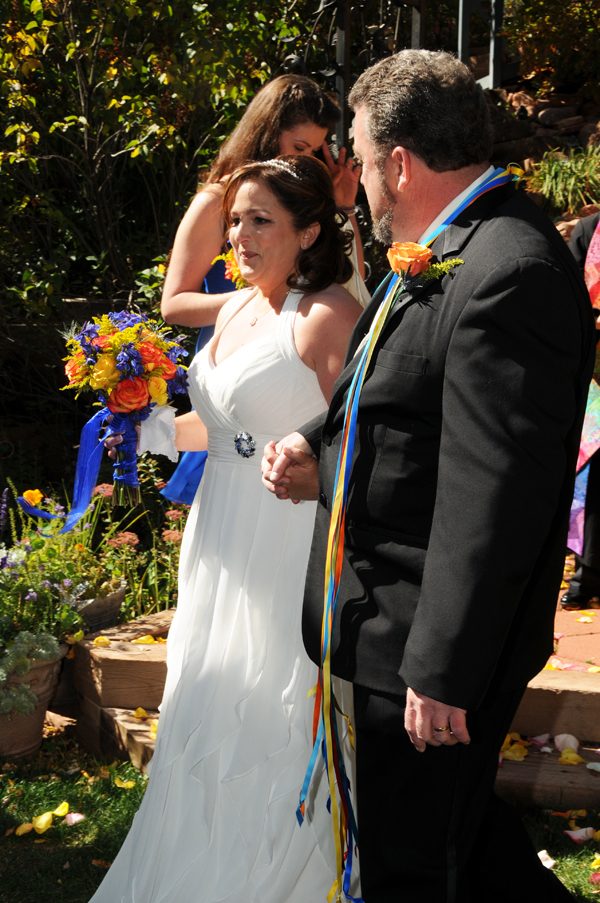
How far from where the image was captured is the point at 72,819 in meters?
3.00

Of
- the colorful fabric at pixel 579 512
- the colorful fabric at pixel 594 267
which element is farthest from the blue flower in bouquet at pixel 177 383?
the colorful fabric at pixel 579 512

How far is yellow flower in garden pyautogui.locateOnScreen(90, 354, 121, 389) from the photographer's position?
2.40 m

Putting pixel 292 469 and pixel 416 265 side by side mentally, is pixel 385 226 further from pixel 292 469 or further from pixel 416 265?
pixel 292 469

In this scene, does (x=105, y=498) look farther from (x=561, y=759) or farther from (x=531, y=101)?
(x=531, y=101)

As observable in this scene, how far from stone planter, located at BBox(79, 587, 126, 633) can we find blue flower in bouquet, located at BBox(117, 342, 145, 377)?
5.73 feet

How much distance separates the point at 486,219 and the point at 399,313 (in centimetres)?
25

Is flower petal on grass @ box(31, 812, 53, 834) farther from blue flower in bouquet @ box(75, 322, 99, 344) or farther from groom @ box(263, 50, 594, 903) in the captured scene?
blue flower in bouquet @ box(75, 322, 99, 344)

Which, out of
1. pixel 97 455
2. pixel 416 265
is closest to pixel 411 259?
pixel 416 265

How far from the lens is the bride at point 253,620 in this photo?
2.21 metres

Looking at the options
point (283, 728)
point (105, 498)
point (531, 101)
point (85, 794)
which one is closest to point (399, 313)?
point (283, 728)

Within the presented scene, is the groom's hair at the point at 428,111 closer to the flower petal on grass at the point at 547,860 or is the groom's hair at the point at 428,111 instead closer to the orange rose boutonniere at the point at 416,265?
the orange rose boutonniere at the point at 416,265

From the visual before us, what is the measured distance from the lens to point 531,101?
9.42m

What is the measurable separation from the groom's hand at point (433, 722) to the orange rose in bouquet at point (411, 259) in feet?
2.71

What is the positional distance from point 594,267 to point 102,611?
2.92 metres
